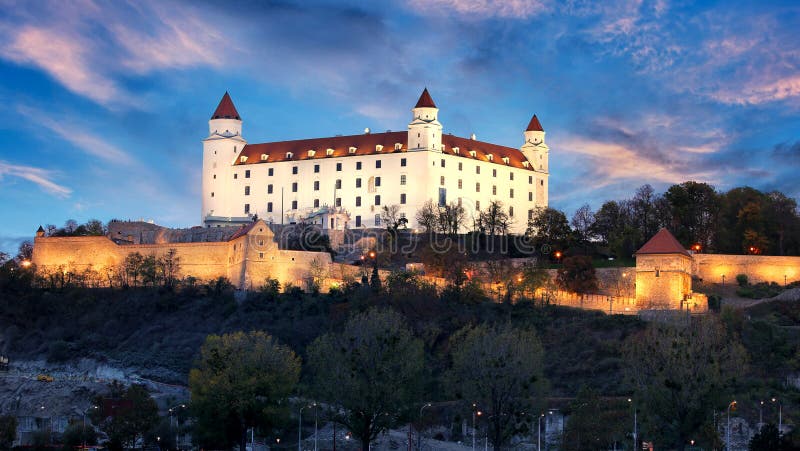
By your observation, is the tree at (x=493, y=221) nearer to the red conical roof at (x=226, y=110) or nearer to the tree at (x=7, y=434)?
the red conical roof at (x=226, y=110)

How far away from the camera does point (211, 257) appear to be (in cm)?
8638

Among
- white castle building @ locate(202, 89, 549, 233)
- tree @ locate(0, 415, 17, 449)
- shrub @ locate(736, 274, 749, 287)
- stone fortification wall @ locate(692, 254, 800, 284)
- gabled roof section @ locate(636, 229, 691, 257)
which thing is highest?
Result: white castle building @ locate(202, 89, 549, 233)

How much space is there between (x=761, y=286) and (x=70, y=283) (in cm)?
4710

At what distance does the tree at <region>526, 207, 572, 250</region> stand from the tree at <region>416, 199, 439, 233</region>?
7594 mm

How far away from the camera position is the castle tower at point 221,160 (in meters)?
103

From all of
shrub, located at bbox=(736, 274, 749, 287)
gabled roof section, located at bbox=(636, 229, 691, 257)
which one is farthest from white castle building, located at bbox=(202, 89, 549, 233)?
shrub, located at bbox=(736, 274, 749, 287)

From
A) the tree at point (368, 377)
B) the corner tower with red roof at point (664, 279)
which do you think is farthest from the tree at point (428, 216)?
the tree at point (368, 377)

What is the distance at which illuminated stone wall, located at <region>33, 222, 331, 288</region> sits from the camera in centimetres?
8406

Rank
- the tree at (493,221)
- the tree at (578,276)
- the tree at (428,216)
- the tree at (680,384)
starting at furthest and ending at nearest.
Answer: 1. the tree at (493,221)
2. the tree at (428,216)
3. the tree at (578,276)
4. the tree at (680,384)

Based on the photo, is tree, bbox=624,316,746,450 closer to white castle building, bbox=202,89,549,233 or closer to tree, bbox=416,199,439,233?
tree, bbox=416,199,439,233

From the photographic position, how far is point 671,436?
5575cm

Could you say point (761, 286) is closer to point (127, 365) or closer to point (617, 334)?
point (617, 334)

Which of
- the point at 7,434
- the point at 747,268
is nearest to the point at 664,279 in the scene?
the point at 747,268

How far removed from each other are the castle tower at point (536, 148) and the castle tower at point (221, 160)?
24.4m
